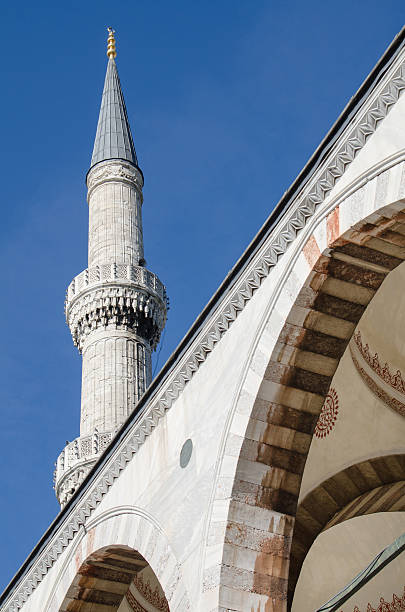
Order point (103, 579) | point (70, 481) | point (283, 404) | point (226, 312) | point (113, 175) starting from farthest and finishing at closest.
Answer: point (113, 175) → point (70, 481) → point (103, 579) → point (226, 312) → point (283, 404)

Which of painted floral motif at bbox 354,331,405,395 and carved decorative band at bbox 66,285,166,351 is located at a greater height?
carved decorative band at bbox 66,285,166,351

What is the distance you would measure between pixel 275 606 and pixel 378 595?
4.15 m

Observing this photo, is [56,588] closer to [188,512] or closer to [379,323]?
[188,512]

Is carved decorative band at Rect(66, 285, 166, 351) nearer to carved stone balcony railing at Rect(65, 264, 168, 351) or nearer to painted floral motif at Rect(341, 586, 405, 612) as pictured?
carved stone balcony railing at Rect(65, 264, 168, 351)

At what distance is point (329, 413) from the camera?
7.69 meters

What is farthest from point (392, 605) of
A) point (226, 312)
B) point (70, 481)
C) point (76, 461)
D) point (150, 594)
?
point (70, 481)

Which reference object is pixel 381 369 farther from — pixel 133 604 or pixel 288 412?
pixel 133 604

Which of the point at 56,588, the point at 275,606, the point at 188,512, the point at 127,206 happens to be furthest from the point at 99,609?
the point at 127,206

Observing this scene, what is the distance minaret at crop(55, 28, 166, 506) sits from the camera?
45.0 ft

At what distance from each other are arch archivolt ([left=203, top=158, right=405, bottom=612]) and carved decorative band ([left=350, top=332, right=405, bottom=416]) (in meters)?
1.68

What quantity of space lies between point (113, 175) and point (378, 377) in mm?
8908

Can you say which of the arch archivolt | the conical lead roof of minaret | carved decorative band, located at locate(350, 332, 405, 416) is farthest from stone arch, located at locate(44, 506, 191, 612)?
the conical lead roof of minaret

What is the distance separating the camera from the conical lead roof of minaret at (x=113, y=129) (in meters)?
16.7

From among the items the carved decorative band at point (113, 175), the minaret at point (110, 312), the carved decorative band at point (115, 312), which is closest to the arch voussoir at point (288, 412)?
the minaret at point (110, 312)
